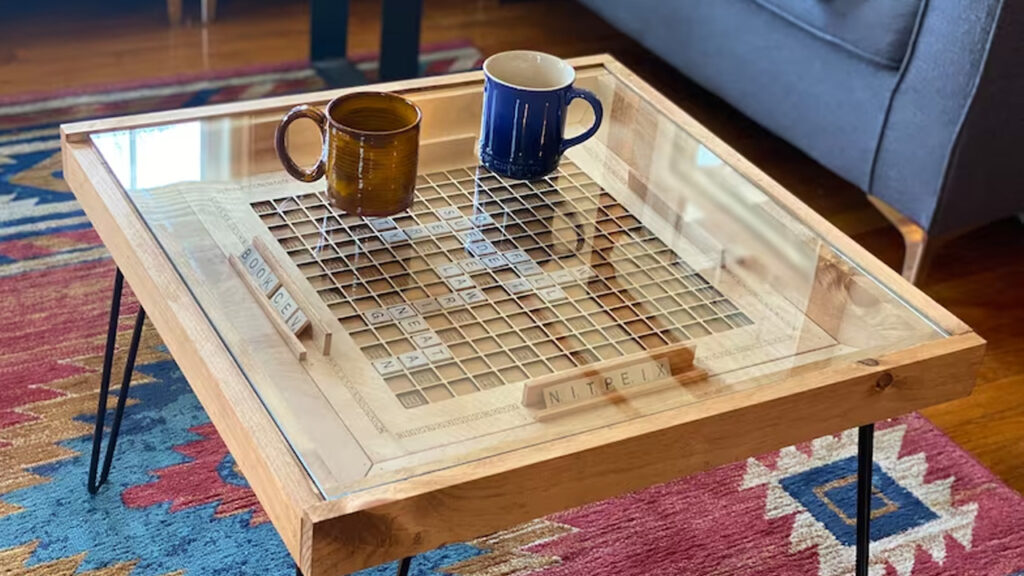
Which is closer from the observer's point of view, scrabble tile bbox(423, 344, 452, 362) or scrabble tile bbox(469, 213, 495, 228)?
scrabble tile bbox(423, 344, 452, 362)

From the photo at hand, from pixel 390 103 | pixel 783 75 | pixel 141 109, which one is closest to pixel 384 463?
pixel 390 103

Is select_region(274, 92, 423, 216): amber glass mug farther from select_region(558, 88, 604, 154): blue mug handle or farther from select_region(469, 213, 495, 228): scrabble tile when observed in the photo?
select_region(558, 88, 604, 154): blue mug handle

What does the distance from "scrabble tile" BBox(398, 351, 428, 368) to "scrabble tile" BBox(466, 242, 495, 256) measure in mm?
157

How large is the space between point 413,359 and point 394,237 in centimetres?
17

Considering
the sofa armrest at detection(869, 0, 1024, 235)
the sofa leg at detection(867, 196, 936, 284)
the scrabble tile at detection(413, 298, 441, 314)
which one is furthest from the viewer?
the sofa leg at detection(867, 196, 936, 284)

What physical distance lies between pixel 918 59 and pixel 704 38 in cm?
44

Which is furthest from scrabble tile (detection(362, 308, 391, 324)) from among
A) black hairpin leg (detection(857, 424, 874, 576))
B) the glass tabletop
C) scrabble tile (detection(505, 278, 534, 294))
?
black hairpin leg (detection(857, 424, 874, 576))

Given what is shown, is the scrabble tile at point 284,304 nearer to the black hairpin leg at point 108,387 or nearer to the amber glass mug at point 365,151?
the amber glass mug at point 365,151

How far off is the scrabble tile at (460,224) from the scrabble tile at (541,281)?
0.30 ft

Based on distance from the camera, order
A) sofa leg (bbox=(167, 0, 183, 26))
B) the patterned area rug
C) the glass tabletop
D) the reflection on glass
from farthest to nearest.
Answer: sofa leg (bbox=(167, 0, 183, 26)) → the patterned area rug → the reflection on glass → the glass tabletop

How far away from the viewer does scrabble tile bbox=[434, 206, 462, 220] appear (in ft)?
3.75

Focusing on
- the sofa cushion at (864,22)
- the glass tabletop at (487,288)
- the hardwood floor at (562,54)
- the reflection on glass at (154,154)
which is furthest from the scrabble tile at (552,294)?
the sofa cushion at (864,22)

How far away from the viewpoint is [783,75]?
1875mm

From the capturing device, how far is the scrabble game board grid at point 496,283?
0.98 metres
